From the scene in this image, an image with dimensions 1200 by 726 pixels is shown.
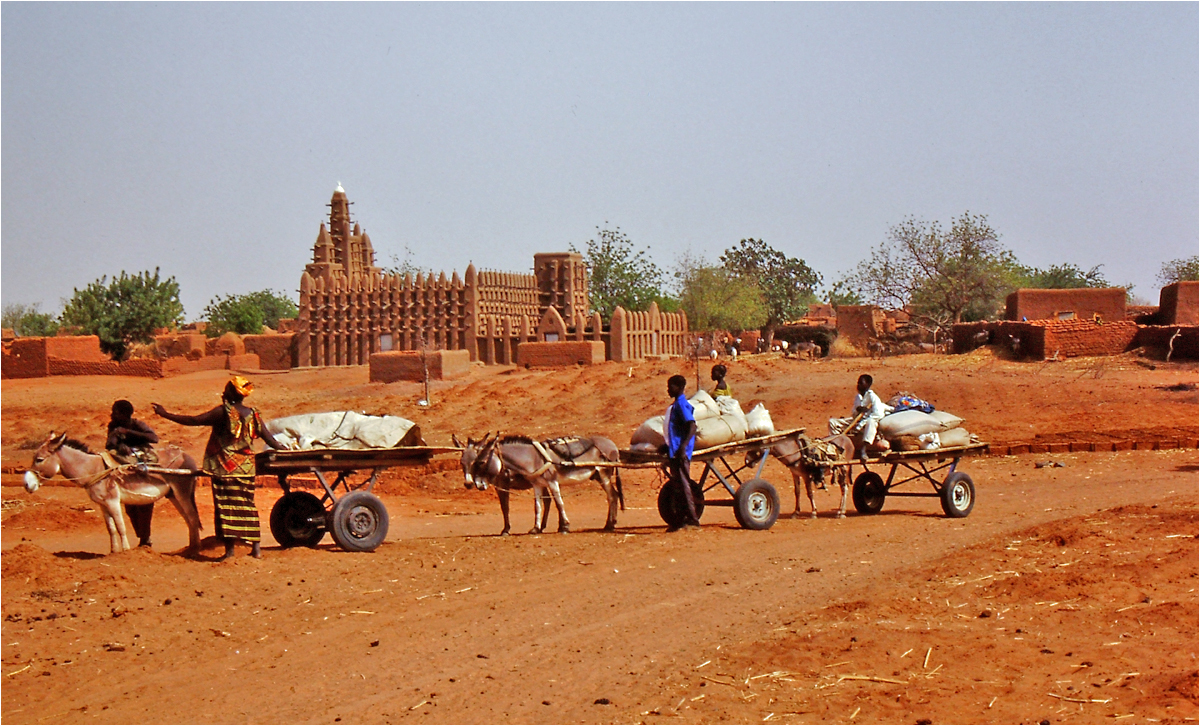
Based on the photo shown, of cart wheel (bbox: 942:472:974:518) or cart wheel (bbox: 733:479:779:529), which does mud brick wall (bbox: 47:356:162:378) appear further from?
cart wheel (bbox: 942:472:974:518)

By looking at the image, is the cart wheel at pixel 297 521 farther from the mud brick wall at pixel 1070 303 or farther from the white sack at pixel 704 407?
the mud brick wall at pixel 1070 303

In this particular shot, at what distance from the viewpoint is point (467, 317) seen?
43719mm

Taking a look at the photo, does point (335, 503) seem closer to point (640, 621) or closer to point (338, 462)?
point (338, 462)

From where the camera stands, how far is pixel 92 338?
144 ft

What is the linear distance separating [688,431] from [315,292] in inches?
1377

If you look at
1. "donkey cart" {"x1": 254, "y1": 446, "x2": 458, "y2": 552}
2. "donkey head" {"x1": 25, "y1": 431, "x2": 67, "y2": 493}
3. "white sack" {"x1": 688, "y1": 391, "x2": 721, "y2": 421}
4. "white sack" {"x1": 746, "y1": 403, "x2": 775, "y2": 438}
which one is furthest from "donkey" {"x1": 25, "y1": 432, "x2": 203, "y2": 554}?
"white sack" {"x1": 746, "y1": 403, "x2": 775, "y2": 438}

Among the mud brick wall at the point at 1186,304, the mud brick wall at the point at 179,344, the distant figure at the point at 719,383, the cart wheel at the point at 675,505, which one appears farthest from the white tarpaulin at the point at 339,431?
the mud brick wall at the point at 179,344

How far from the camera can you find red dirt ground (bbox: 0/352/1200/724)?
7559mm

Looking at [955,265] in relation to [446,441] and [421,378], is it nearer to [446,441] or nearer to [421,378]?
[421,378]

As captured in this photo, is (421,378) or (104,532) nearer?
(104,532)

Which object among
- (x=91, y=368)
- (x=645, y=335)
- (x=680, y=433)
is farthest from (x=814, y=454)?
(x=91, y=368)

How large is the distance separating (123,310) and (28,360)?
1560cm

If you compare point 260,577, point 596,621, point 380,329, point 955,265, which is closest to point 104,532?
point 260,577

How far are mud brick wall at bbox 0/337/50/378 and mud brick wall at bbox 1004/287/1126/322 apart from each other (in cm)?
3225
